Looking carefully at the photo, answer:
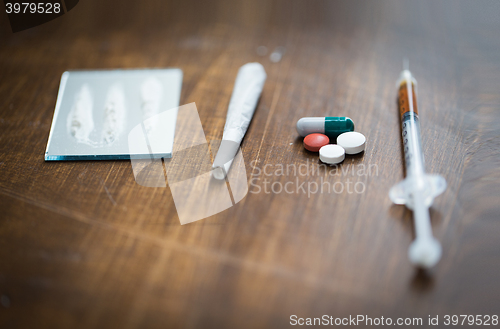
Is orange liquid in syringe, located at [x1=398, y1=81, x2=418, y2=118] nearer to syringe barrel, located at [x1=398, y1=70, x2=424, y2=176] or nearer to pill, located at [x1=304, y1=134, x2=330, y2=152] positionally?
syringe barrel, located at [x1=398, y1=70, x2=424, y2=176]

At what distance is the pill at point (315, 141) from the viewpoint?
60 centimetres

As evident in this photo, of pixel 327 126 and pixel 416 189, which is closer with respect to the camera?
pixel 416 189

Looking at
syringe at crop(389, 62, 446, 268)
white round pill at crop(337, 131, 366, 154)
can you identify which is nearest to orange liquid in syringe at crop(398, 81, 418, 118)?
syringe at crop(389, 62, 446, 268)

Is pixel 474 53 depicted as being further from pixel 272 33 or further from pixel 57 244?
pixel 57 244

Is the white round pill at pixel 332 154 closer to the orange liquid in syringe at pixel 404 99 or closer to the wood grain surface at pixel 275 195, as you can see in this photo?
the wood grain surface at pixel 275 195

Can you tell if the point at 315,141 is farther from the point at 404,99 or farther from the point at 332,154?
the point at 404,99

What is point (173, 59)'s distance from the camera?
0.83 metres

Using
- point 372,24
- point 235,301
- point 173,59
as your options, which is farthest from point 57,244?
point 372,24

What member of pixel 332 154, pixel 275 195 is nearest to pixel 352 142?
pixel 332 154

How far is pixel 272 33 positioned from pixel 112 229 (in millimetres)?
558

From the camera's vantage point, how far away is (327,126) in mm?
624

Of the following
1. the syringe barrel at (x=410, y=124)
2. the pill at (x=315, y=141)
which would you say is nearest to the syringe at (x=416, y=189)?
the syringe barrel at (x=410, y=124)

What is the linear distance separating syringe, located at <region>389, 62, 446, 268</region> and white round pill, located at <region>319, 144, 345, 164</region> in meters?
0.08

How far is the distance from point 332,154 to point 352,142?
0.04 meters
